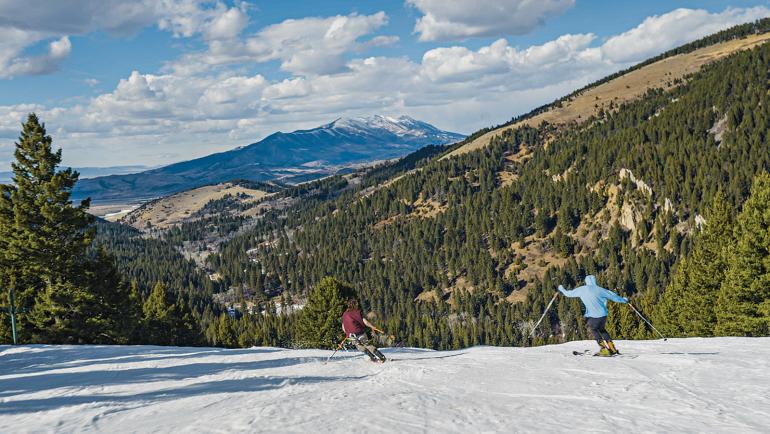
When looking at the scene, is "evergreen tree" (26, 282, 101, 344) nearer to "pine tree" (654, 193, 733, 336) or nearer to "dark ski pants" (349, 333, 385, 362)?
"dark ski pants" (349, 333, 385, 362)

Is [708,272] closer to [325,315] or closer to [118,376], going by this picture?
[325,315]

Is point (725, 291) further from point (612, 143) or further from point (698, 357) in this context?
point (612, 143)

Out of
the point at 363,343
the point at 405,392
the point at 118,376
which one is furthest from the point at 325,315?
the point at 405,392

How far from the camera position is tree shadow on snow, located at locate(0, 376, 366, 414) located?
1189 cm

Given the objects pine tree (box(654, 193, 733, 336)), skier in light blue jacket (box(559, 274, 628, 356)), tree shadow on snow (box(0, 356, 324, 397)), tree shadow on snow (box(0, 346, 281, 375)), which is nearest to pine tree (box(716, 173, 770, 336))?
pine tree (box(654, 193, 733, 336))

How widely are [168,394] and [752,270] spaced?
3801cm

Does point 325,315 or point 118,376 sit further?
point 325,315

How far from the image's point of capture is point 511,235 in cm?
19088

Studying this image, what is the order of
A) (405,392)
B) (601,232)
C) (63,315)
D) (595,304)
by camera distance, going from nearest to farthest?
1. (405,392)
2. (595,304)
3. (63,315)
4. (601,232)

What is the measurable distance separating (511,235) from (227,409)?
188 metres

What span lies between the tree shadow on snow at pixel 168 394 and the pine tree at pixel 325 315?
37827 millimetres

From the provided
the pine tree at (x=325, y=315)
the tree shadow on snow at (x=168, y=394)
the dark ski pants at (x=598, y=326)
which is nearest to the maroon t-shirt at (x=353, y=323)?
the tree shadow on snow at (x=168, y=394)

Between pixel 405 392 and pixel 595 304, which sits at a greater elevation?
pixel 405 392

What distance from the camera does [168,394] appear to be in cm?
1305
